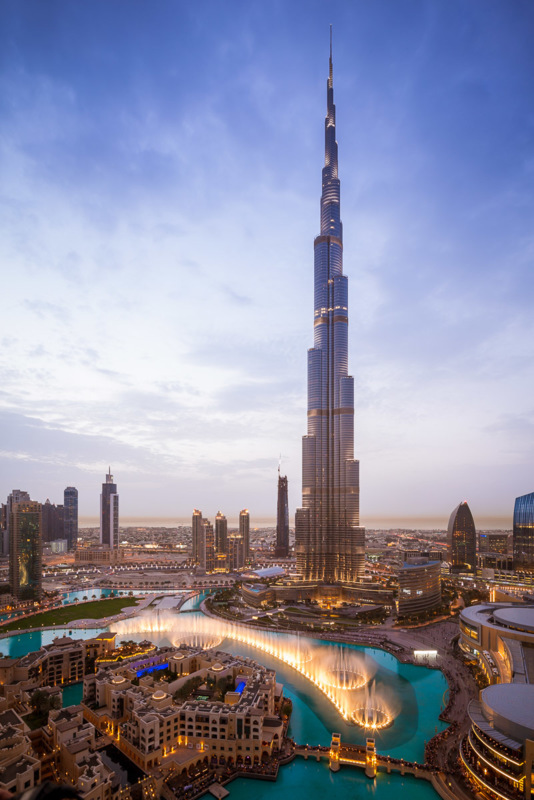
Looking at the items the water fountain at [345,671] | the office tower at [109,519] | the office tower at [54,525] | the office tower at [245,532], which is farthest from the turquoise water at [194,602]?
the office tower at [54,525]

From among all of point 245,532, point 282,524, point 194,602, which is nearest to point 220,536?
point 245,532

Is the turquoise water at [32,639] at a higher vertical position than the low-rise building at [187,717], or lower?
lower

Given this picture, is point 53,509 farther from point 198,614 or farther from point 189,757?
point 189,757

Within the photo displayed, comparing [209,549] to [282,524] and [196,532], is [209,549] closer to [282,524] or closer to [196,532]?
[196,532]

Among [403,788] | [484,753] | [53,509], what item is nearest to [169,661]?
[403,788]

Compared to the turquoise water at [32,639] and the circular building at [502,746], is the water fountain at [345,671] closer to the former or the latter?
the circular building at [502,746]
